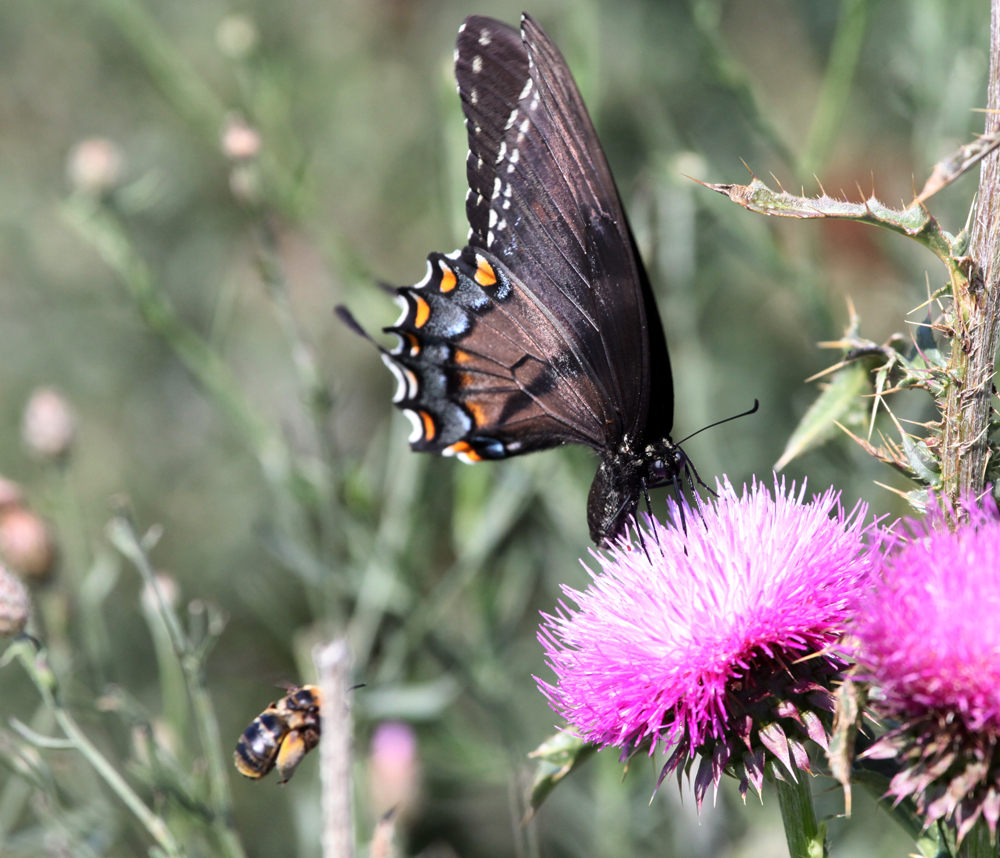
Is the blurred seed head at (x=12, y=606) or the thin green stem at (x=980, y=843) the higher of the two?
the blurred seed head at (x=12, y=606)

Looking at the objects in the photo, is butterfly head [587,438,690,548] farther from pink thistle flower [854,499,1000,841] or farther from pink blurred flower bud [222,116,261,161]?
pink blurred flower bud [222,116,261,161]

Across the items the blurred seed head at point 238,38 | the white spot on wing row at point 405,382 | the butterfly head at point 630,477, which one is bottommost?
the butterfly head at point 630,477

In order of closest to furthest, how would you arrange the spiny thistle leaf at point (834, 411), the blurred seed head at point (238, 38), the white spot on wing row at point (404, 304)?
the spiny thistle leaf at point (834, 411) < the white spot on wing row at point (404, 304) < the blurred seed head at point (238, 38)

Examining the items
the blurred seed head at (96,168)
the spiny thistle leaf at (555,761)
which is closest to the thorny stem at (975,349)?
the spiny thistle leaf at (555,761)

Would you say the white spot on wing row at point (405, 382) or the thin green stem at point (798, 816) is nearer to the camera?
the thin green stem at point (798, 816)

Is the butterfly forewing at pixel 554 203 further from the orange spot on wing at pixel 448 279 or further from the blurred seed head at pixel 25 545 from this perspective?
the blurred seed head at pixel 25 545

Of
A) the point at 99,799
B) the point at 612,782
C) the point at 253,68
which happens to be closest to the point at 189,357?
the point at 253,68

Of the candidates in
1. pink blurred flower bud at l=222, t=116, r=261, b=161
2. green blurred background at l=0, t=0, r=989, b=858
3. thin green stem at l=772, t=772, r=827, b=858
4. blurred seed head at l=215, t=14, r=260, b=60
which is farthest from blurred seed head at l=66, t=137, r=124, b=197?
thin green stem at l=772, t=772, r=827, b=858

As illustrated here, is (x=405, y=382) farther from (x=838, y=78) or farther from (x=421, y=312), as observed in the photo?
(x=838, y=78)
